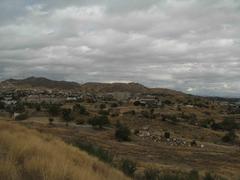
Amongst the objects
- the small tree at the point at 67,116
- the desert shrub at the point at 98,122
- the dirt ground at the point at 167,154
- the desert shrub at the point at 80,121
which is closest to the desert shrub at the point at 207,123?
the dirt ground at the point at 167,154

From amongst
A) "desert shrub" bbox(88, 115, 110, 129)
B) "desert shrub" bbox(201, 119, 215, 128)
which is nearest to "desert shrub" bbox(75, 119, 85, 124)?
"desert shrub" bbox(88, 115, 110, 129)

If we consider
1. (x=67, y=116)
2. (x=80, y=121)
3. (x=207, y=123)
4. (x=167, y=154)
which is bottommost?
(x=167, y=154)

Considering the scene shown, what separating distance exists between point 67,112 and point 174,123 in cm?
2065

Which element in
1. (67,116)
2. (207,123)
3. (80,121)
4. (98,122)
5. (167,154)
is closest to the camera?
(167,154)

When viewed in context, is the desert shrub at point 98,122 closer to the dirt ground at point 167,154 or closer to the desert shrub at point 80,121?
the dirt ground at point 167,154

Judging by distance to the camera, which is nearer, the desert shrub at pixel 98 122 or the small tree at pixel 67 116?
the desert shrub at pixel 98 122

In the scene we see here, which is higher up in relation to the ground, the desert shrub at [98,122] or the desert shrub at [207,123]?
the desert shrub at [98,122]

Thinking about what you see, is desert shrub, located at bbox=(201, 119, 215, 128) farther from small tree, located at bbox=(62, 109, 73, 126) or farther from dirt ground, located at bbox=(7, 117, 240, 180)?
small tree, located at bbox=(62, 109, 73, 126)

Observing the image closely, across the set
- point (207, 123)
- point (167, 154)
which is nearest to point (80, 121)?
point (167, 154)

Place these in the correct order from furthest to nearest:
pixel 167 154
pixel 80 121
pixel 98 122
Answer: pixel 80 121 → pixel 98 122 → pixel 167 154

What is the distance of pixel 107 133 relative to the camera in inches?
2469

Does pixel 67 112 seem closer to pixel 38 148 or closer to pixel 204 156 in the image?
pixel 204 156

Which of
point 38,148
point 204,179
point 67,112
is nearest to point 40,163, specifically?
point 38,148

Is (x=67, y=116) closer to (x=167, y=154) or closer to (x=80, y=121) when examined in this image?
(x=80, y=121)
